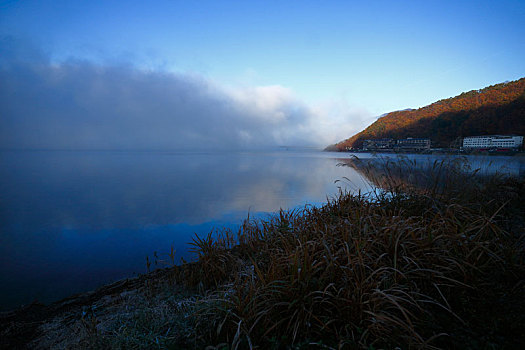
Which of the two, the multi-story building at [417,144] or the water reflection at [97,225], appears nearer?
the water reflection at [97,225]

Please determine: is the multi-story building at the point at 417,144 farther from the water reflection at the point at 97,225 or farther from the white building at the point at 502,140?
the white building at the point at 502,140

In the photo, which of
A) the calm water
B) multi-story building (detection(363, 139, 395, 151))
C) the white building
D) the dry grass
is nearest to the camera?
the dry grass

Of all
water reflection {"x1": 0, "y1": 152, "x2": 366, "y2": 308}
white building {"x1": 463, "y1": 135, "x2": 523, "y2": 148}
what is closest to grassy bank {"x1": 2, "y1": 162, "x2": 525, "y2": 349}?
water reflection {"x1": 0, "y1": 152, "x2": 366, "y2": 308}

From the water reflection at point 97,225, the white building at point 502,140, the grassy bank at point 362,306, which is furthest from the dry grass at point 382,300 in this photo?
the white building at point 502,140

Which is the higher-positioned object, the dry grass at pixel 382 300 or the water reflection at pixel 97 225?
the dry grass at pixel 382 300

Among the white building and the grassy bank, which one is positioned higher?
the white building

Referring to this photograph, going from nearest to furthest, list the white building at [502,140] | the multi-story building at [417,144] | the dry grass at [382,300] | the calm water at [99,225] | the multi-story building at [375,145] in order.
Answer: the dry grass at [382,300] < the calm water at [99,225] < the multi-story building at [375,145] < the multi-story building at [417,144] < the white building at [502,140]

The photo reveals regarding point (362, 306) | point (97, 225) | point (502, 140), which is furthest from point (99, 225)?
point (502, 140)

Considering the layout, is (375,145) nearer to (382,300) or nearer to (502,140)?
(382,300)

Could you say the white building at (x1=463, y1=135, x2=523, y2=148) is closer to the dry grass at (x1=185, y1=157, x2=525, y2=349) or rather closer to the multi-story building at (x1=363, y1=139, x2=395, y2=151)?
the multi-story building at (x1=363, y1=139, x2=395, y2=151)

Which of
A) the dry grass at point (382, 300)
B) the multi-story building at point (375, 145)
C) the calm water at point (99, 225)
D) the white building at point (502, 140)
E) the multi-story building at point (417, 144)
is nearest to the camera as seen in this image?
the dry grass at point (382, 300)

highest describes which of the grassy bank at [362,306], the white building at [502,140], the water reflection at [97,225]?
the white building at [502,140]

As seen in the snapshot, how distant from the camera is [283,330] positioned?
2078 millimetres

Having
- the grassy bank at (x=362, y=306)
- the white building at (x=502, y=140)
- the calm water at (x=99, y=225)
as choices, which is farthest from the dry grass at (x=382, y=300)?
the white building at (x=502, y=140)
